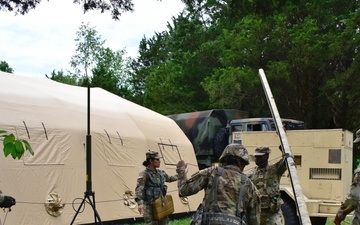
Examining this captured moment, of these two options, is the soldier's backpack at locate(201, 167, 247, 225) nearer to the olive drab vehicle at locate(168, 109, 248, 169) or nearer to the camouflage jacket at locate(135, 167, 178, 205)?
the camouflage jacket at locate(135, 167, 178, 205)

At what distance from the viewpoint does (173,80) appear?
28281mm

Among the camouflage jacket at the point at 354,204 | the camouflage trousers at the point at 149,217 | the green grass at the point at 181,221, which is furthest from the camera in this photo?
the green grass at the point at 181,221

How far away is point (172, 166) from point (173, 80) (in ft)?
44.7

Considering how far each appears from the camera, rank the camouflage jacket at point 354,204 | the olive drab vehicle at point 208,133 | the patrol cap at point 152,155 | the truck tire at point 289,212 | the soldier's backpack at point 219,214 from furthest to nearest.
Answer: the olive drab vehicle at point 208,133 < the truck tire at point 289,212 < the patrol cap at point 152,155 < the camouflage jacket at point 354,204 < the soldier's backpack at point 219,214

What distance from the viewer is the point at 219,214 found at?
5.04m

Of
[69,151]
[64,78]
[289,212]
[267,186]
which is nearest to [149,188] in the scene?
[267,186]

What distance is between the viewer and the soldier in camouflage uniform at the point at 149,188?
870 cm

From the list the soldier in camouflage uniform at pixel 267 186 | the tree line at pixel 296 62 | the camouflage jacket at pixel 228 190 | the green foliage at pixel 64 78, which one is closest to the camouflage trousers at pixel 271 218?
the soldier in camouflage uniform at pixel 267 186

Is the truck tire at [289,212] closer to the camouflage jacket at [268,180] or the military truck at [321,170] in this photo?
the military truck at [321,170]

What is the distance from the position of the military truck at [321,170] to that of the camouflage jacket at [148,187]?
275 cm

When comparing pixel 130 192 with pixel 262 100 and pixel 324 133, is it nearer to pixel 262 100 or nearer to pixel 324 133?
pixel 324 133

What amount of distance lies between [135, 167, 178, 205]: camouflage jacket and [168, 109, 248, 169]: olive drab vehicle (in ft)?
23.7

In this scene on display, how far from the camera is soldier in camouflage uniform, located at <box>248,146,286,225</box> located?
7832mm

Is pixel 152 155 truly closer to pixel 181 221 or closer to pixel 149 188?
pixel 149 188
